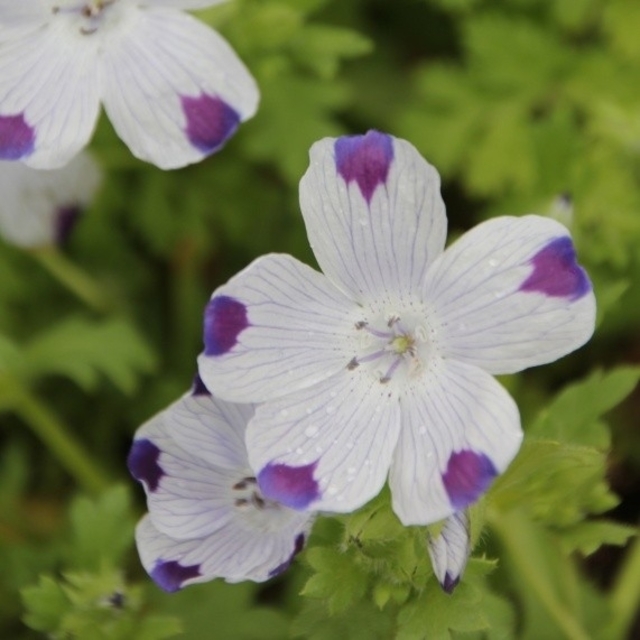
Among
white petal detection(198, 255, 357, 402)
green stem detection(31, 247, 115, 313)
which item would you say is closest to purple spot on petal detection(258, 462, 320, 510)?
white petal detection(198, 255, 357, 402)

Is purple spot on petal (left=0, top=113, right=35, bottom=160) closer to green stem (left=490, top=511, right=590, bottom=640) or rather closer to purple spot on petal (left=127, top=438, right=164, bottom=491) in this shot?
purple spot on petal (left=127, top=438, right=164, bottom=491)

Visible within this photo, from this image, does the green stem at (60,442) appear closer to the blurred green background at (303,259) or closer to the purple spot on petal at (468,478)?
the blurred green background at (303,259)

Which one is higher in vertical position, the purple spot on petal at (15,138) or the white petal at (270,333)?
the purple spot on petal at (15,138)

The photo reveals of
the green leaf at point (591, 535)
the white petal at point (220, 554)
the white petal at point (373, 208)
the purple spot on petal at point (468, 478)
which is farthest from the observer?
the green leaf at point (591, 535)

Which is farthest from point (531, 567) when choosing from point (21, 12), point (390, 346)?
point (21, 12)

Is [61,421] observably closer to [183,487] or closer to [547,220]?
[183,487]

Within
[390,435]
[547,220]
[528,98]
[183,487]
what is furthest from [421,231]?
[528,98]

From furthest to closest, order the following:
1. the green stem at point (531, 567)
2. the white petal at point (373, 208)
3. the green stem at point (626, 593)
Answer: the green stem at point (626, 593)
the green stem at point (531, 567)
the white petal at point (373, 208)

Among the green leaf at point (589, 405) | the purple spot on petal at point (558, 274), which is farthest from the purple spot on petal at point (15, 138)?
the green leaf at point (589, 405)
